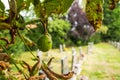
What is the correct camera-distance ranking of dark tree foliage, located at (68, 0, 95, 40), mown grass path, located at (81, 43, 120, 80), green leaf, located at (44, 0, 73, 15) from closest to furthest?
1. green leaf, located at (44, 0, 73, 15)
2. mown grass path, located at (81, 43, 120, 80)
3. dark tree foliage, located at (68, 0, 95, 40)

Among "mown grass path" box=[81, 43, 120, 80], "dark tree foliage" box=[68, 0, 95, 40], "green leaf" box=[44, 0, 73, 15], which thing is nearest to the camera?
"green leaf" box=[44, 0, 73, 15]

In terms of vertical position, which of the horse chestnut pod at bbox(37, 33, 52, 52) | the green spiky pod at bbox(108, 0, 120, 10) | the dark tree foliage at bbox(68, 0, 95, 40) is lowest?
the dark tree foliage at bbox(68, 0, 95, 40)

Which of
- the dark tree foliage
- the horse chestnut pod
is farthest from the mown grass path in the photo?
the horse chestnut pod

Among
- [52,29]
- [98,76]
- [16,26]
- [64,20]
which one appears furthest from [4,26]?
[64,20]

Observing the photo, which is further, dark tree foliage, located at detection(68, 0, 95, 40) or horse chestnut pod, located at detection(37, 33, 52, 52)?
dark tree foliage, located at detection(68, 0, 95, 40)

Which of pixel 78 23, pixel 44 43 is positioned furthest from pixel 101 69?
pixel 44 43

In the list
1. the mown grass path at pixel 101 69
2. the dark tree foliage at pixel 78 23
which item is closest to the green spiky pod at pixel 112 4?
the mown grass path at pixel 101 69

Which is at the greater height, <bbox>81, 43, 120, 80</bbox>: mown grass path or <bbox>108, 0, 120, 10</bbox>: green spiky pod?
<bbox>108, 0, 120, 10</bbox>: green spiky pod

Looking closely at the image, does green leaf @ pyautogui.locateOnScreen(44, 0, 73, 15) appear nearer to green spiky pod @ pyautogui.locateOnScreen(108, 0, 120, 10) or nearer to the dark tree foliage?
green spiky pod @ pyautogui.locateOnScreen(108, 0, 120, 10)

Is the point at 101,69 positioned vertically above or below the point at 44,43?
below

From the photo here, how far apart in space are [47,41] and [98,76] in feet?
35.4

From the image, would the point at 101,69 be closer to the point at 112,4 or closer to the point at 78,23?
the point at 78,23

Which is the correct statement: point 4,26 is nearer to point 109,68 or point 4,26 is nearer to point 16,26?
point 16,26

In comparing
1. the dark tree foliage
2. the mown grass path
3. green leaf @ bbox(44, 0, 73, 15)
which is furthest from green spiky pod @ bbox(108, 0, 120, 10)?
the dark tree foliage
